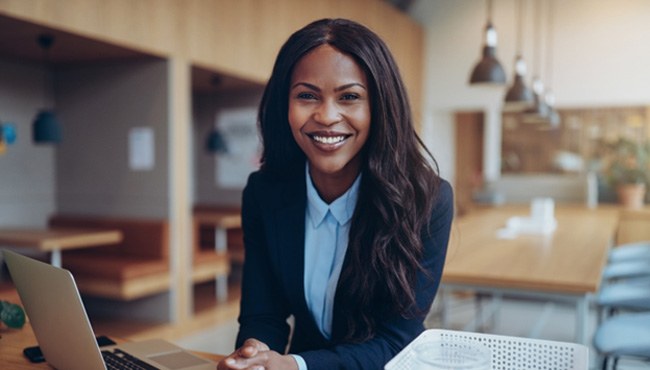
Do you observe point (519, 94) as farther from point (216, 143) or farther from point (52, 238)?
point (52, 238)

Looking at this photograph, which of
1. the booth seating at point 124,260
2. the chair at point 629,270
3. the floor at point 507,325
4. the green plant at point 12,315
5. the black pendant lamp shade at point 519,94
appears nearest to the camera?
the green plant at point 12,315

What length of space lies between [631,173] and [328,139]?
5641 millimetres

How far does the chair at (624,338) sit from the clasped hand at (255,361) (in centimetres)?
171

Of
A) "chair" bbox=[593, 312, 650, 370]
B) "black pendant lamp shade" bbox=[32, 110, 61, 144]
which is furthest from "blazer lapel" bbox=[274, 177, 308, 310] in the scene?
"black pendant lamp shade" bbox=[32, 110, 61, 144]

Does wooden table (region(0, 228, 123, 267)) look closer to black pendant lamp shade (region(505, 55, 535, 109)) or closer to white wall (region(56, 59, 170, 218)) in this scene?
white wall (region(56, 59, 170, 218))

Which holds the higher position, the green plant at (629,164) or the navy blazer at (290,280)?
Answer: the green plant at (629,164)

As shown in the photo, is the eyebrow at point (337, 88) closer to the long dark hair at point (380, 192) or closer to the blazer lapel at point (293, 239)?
the long dark hair at point (380, 192)

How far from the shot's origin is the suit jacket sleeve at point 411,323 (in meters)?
1.18

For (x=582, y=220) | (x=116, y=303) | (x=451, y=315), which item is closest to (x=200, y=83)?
(x=116, y=303)

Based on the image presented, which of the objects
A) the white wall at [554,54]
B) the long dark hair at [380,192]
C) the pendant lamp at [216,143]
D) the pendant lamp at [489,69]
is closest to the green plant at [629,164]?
the white wall at [554,54]

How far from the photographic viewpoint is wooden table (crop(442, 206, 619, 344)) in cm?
233

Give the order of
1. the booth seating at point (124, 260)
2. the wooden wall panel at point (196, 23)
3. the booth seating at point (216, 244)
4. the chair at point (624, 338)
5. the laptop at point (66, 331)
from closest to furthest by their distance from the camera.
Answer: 1. the laptop at point (66, 331)
2. the chair at point (624, 338)
3. the wooden wall panel at point (196, 23)
4. the booth seating at point (124, 260)
5. the booth seating at point (216, 244)

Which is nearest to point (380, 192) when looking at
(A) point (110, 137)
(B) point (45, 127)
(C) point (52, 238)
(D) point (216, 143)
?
(C) point (52, 238)

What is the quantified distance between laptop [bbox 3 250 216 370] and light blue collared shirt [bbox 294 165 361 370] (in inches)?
10.7
